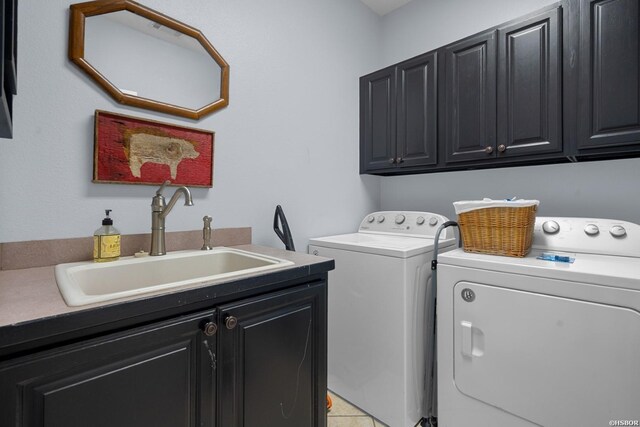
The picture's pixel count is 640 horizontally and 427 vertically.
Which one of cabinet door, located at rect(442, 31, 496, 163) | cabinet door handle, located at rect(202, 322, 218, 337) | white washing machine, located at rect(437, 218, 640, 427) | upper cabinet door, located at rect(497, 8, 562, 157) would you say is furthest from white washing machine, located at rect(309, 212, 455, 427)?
cabinet door handle, located at rect(202, 322, 218, 337)

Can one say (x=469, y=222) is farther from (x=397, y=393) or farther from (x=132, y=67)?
(x=132, y=67)

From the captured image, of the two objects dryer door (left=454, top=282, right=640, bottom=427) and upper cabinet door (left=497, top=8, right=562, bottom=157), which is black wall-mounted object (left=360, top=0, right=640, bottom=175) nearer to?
upper cabinet door (left=497, top=8, right=562, bottom=157)

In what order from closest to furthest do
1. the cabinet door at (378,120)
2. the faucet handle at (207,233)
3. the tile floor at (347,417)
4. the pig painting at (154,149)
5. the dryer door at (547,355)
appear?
the dryer door at (547,355)
the pig painting at (154,149)
the faucet handle at (207,233)
the tile floor at (347,417)
the cabinet door at (378,120)

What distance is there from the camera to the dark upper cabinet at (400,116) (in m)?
2.00

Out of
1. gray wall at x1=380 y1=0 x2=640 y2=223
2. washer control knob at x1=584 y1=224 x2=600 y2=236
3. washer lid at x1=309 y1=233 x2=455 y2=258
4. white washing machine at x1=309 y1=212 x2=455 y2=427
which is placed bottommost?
white washing machine at x1=309 y1=212 x2=455 y2=427

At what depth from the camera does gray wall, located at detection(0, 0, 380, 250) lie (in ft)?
3.67

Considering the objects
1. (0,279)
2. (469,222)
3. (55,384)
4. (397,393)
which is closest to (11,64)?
(0,279)

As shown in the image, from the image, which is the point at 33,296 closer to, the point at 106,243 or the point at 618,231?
the point at 106,243

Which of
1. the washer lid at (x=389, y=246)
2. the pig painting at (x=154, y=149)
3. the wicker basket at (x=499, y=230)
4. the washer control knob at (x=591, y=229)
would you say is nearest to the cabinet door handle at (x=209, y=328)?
the pig painting at (x=154, y=149)

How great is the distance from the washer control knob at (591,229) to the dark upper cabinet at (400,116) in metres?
0.85

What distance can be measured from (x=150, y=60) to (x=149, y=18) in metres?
0.18

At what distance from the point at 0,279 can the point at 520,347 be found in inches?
74.4

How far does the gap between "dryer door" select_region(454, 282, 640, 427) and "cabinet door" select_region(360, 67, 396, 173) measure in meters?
1.17

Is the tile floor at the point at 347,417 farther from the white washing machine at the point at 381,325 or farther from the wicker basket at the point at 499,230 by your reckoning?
the wicker basket at the point at 499,230
